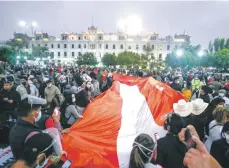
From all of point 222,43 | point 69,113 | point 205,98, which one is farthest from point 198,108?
point 222,43

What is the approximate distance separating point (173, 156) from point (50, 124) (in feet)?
6.79

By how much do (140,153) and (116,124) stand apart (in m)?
2.86

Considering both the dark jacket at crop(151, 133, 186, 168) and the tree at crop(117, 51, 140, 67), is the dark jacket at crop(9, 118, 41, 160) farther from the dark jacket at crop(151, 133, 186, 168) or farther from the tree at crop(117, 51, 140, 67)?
the tree at crop(117, 51, 140, 67)

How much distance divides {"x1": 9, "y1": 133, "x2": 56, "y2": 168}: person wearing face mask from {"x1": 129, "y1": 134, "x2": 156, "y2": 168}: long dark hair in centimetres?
79

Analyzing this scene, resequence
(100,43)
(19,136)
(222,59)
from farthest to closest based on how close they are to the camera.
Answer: (100,43), (222,59), (19,136)

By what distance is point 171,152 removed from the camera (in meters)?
2.92

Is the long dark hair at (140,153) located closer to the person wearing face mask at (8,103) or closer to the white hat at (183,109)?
the white hat at (183,109)

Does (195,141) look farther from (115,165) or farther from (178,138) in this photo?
(115,165)

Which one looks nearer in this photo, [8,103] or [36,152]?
[36,152]

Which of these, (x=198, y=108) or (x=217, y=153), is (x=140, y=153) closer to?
(x=217, y=153)

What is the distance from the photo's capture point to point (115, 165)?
427cm

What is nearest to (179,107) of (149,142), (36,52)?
(149,142)

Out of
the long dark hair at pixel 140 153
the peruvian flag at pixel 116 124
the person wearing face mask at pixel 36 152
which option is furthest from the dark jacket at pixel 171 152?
the peruvian flag at pixel 116 124

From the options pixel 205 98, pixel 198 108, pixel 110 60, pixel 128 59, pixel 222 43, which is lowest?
pixel 205 98
